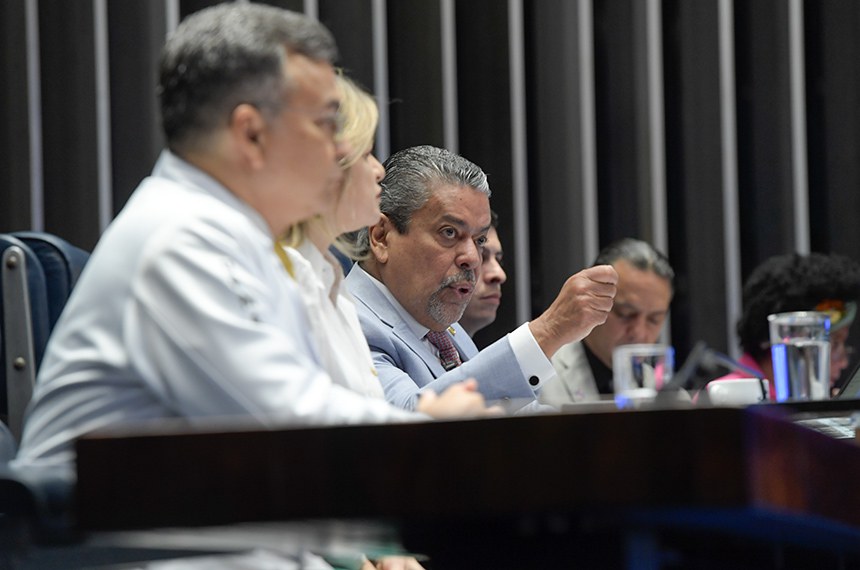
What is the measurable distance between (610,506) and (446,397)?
0.84ft

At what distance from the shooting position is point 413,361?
2.46 metres

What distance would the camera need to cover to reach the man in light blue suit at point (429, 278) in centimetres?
232

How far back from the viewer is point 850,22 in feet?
14.9

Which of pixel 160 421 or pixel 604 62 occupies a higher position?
pixel 604 62

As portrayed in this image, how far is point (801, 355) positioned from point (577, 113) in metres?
2.38

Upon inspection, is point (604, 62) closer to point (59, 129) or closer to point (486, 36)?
point (486, 36)

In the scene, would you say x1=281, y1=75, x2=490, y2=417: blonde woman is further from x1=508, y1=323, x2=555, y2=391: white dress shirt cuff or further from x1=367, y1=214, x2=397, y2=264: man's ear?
x1=367, y1=214, x2=397, y2=264: man's ear

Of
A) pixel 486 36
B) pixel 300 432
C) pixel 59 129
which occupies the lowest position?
pixel 300 432

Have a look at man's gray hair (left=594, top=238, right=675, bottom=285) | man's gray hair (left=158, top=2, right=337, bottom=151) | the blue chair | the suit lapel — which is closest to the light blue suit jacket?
the suit lapel

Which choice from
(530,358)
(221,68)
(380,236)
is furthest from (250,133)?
(380,236)

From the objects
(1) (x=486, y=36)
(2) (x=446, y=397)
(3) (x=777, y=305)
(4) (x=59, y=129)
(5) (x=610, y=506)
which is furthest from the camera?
(1) (x=486, y=36)

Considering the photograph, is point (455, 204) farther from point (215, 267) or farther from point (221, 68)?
point (215, 267)

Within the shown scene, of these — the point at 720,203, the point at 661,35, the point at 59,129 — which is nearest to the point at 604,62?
the point at 661,35

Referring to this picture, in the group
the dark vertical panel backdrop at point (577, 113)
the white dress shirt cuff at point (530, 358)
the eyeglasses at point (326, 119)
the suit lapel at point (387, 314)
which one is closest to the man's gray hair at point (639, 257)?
the dark vertical panel backdrop at point (577, 113)
